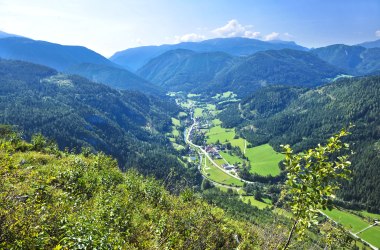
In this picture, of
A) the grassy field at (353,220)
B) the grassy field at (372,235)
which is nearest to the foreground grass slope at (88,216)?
the grassy field at (372,235)

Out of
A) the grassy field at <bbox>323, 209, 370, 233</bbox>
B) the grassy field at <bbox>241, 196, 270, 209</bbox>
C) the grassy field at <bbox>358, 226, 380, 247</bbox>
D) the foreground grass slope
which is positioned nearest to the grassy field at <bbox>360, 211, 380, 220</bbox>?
the grassy field at <bbox>323, 209, 370, 233</bbox>

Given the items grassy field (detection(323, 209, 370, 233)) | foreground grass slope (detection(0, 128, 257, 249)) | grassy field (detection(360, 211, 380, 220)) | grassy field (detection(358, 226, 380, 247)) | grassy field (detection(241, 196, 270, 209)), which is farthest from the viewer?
grassy field (detection(360, 211, 380, 220))

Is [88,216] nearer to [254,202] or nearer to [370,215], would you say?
[254,202]

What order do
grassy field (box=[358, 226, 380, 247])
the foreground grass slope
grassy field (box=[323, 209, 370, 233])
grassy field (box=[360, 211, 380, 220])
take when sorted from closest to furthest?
the foreground grass slope
grassy field (box=[358, 226, 380, 247])
grassy field (box=[323, 209, 370, 233])
grassy field (box=[360, 211, 380, 220])

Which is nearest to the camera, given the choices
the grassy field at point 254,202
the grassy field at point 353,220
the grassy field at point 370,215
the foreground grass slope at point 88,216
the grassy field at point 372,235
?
the foreground grass slope at point 88,216

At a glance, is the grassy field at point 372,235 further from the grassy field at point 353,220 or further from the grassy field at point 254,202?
the grassy field at point 254,202

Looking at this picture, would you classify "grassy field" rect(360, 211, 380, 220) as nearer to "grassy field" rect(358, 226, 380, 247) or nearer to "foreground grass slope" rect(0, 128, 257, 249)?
"grassy field" rect(358, 226, 380, 247)
